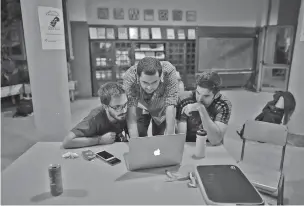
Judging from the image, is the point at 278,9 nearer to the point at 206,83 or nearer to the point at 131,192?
the point at 206,83

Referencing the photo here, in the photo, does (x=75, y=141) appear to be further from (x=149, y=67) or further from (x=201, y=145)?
(x=201, y=145)

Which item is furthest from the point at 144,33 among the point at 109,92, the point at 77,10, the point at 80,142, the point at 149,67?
the point at 80,142

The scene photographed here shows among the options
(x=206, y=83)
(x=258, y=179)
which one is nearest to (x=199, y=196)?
(x=258, y=179)

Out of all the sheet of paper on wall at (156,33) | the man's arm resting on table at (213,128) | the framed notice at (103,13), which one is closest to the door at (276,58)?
the sheet of paper on wall at (156,33)

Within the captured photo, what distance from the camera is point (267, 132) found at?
70.6 inches

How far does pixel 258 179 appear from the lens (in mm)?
1606

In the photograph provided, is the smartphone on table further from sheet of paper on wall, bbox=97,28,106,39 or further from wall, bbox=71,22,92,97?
sheet of paper on wall, bbox=97,28,106,39

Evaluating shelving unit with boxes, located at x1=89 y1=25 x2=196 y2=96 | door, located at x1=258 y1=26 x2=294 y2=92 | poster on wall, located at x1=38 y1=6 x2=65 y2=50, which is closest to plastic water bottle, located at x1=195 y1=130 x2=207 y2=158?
poster on wall, located at x1=38 y1=6 x2=65 y2=50

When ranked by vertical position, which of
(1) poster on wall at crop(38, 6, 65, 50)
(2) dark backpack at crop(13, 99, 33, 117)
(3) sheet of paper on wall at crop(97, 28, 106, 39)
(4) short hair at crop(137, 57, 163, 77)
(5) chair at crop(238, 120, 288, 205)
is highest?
(3) sheet of paper on wall at crop(97, 28, 106, 39)

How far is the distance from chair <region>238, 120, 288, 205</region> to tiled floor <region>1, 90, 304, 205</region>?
42 centimetres

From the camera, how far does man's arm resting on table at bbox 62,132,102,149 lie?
4.88ft

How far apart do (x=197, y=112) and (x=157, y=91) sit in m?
0.38

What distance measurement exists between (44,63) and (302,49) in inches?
124

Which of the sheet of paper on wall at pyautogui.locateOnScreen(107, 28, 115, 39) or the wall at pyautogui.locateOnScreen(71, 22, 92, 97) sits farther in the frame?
the sheet of paper on wall at pyautogui.locateOnScreen(107, 28, 115, 39)
